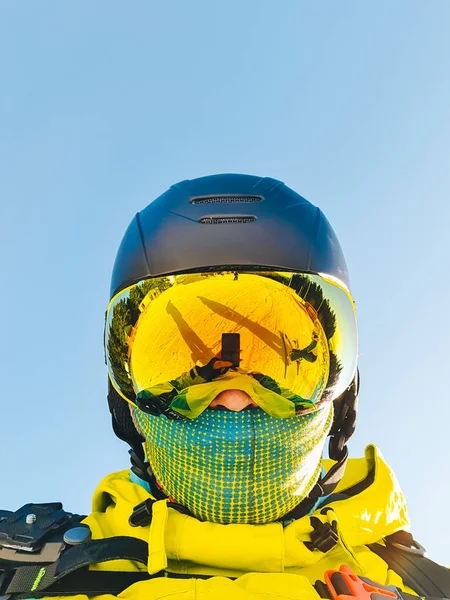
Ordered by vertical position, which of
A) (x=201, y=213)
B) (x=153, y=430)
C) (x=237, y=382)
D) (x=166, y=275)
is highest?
(x=201, y=213)

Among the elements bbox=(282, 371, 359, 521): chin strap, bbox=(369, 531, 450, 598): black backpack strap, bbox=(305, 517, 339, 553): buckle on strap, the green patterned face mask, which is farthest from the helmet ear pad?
bbox=(369, 531, 450, 598): black backpack strap

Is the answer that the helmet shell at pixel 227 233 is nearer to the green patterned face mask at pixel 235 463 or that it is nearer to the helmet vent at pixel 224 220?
the helmet vent at pixel 224 220

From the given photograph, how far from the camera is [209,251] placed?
3.32 metres

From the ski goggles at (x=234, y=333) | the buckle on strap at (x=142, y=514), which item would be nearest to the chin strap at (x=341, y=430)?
the ski goggles at (x=234, y=333)

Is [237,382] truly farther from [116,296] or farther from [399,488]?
[399,488]

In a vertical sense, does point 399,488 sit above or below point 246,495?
below

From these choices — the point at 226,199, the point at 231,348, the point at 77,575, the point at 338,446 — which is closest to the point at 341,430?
the point at 338,446

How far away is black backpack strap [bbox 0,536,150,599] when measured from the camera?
239 cm

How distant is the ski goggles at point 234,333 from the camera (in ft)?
11.0

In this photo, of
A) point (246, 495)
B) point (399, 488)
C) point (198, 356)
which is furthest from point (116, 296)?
point (399, 488)

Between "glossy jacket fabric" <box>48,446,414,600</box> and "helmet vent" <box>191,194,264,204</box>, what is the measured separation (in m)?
1.77

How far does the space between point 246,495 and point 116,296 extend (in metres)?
1.46

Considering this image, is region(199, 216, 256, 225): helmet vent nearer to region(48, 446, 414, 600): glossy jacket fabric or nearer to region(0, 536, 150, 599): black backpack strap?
region(48, 446, 414, 600): glossy jacket fabric

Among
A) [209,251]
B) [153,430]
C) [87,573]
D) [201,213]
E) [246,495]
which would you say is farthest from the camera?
[201,213]
